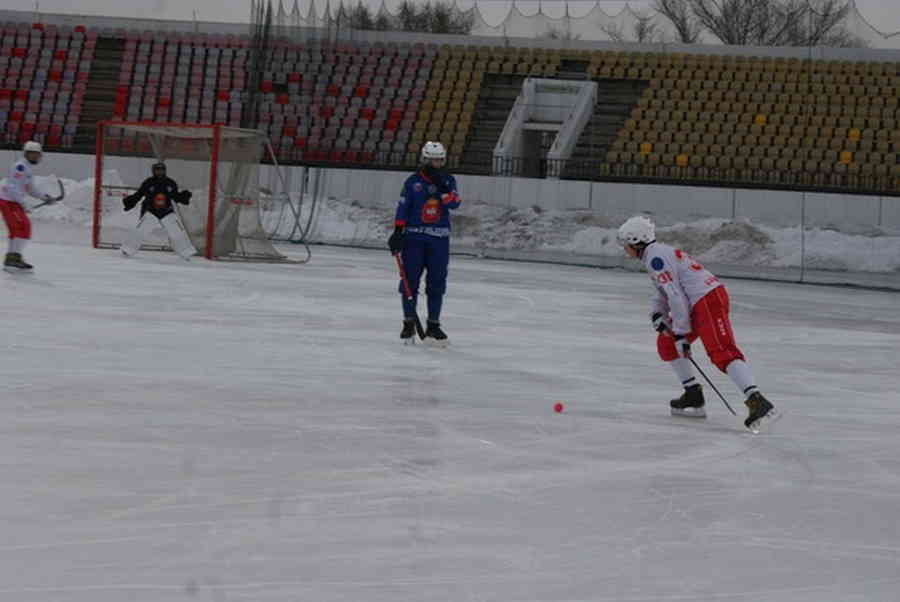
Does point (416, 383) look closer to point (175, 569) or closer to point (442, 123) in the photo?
point (175, 569)

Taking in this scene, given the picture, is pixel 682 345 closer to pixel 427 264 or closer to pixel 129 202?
pixel 427 264

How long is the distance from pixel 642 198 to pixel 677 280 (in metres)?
19.5

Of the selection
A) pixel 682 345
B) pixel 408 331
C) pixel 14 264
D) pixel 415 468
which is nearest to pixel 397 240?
pixel 408 331

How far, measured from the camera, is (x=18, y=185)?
16.2m

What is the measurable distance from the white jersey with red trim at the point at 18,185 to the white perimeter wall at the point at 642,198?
10884 mm

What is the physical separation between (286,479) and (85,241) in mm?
18530

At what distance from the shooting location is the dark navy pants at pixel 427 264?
11.4 m

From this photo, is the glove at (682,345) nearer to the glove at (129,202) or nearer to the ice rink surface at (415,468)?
Result: the ice rink surface at (415,468)

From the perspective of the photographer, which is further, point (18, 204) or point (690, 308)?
point (18, 204)

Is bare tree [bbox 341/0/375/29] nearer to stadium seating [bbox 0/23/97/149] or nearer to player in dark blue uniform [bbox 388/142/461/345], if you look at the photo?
stadium seating [bbox 0/23/97/149]

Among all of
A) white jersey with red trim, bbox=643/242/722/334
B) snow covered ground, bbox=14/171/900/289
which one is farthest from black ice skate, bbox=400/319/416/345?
snow covered ground, bbox=14/171/900/289

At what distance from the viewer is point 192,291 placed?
49.5 ft

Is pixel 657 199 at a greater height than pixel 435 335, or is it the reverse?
pixel 657 199

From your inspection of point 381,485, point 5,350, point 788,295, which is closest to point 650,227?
point 381,485
